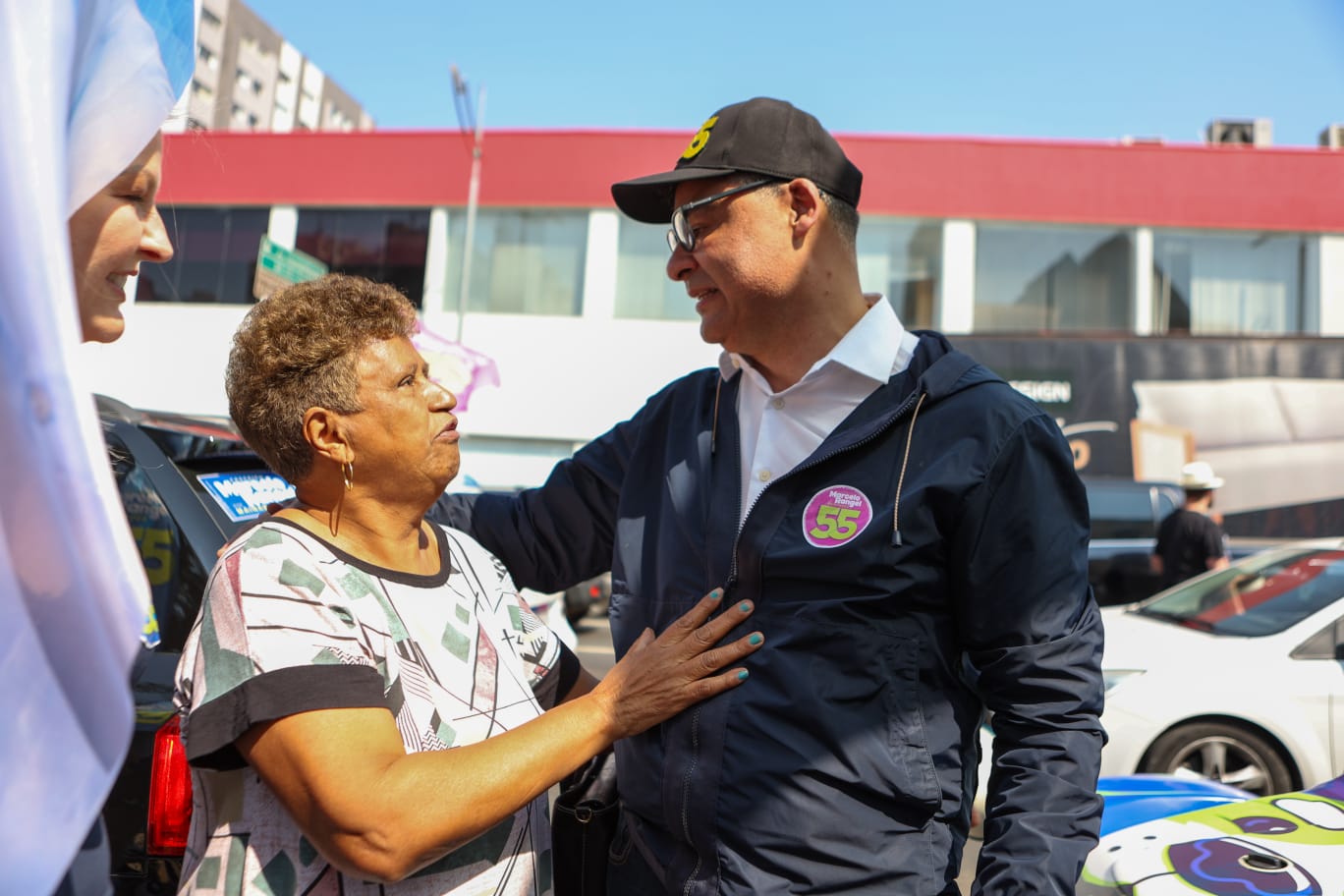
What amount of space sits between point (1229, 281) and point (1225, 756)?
1747 cm

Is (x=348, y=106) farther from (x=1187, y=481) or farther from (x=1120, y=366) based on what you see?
(x=1187, y=481)

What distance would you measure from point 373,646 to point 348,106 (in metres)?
79.8

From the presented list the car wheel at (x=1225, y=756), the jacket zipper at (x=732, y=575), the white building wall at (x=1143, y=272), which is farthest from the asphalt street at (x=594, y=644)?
A: the white building wall at (x=1143, y=272)

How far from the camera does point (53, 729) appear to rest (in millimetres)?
629

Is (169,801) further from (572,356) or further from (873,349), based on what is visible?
(572,356)

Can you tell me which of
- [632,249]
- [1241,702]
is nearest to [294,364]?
[1241,702]

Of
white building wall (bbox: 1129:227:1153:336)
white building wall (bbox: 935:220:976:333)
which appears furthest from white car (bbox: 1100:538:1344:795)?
white building wall (bbox: 1129:227:1153:336)

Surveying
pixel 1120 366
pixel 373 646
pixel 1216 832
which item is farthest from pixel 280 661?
pixel 1120 366

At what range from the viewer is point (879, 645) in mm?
1724

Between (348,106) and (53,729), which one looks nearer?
(53,729)

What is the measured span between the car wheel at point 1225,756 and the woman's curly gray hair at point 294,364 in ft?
17.6

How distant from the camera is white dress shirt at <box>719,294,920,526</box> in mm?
1976

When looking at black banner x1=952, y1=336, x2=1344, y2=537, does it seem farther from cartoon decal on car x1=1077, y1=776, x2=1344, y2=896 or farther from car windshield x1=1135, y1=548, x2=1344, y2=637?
cartoon decal on car x1=1077, y1=776, x2=1344, y2=896

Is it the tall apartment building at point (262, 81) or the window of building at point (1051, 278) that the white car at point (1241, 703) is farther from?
the tall apartment building at point (262, 81)
